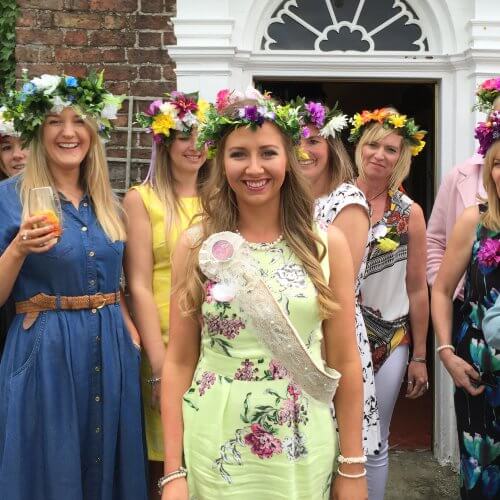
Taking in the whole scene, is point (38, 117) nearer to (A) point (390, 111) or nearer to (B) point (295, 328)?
(B) point (295, 328)

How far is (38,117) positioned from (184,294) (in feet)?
3.96

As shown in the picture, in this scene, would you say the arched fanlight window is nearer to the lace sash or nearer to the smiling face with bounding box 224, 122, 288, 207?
the smiling face with bounding box 224, 122, 288, 207

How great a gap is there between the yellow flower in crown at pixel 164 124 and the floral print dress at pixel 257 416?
140 centimetres

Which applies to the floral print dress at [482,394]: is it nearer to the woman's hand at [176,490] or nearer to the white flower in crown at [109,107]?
the woman's hand at [176,490]

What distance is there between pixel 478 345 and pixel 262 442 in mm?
1284

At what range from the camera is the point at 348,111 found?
8547 millimetres

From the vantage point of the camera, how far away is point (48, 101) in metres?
2.83

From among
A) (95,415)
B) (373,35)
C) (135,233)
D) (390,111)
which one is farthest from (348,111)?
(95,415)

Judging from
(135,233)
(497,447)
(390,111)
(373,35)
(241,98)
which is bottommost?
(497,447)

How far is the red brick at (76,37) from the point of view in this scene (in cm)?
437

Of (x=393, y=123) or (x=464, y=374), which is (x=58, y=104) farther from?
(x=464, y=374)

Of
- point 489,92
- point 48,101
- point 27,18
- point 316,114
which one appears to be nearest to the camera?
point 48,101

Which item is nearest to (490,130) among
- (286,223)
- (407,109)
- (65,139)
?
(286,223)

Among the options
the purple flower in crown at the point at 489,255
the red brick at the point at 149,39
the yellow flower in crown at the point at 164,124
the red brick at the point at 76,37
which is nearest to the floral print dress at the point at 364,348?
the purple flower in crown at the point at 489,255
